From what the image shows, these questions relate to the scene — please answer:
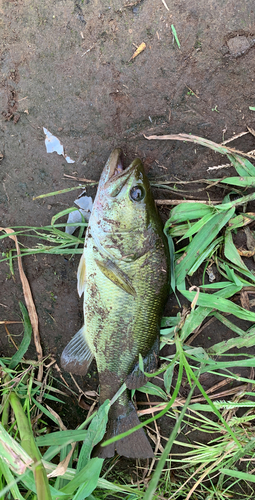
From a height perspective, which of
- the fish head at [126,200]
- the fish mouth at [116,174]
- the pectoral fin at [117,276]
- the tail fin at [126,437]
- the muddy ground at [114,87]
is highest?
the muddy ground at [114,87]

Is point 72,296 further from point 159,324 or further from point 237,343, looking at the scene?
point 237,343

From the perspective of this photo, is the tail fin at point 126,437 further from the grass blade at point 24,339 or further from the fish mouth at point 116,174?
the fish mouth at point 116,174

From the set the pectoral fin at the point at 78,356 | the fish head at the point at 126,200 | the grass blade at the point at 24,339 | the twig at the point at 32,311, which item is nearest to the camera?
the fish head at the point at 126,200

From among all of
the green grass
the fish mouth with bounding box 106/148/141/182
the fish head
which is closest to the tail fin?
the green grass

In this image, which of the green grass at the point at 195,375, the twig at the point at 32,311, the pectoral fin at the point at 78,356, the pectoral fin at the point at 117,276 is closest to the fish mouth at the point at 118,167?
the green grass at the point at 195,375

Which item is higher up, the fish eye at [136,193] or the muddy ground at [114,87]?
the muddy ground at [114,87]

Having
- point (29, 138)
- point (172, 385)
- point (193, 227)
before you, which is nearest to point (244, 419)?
point (172, 385)

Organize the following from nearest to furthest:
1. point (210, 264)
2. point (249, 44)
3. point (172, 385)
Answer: point (249, 44) < point (210, 264) < point (172, 385)
